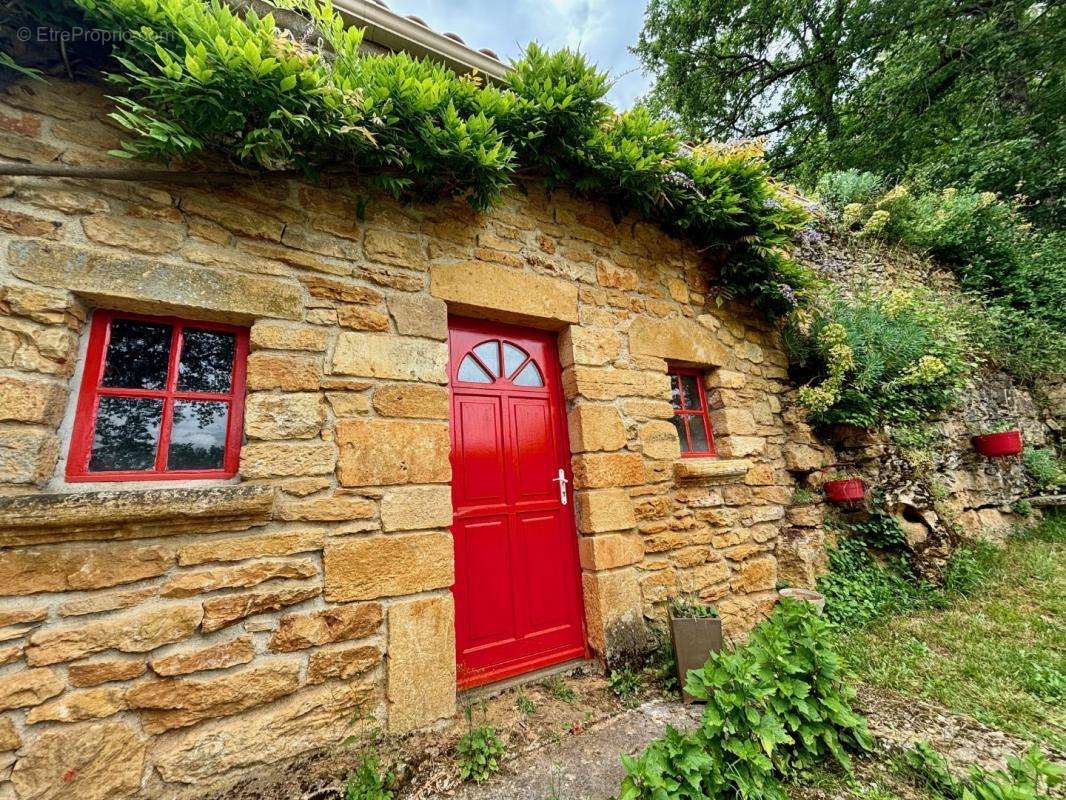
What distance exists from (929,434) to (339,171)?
5.25 metres

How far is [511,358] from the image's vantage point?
2.66 metres

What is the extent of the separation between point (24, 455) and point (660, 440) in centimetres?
312

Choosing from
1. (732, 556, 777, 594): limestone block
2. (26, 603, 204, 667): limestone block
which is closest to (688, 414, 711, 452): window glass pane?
(732, 556, 777, 594): limestone block

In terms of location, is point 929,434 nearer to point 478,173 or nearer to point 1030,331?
point 1030,331

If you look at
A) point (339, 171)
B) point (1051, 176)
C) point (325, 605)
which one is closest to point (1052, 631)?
point (325, 605)

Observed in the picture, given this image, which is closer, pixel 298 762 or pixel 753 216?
pixel 298 762

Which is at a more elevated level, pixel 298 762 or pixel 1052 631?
pixel 298 762

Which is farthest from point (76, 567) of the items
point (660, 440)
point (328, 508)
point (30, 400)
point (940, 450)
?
point (940, 450)

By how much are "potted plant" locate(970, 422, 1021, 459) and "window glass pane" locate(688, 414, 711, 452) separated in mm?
3023

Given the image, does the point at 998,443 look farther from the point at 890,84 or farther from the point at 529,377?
the point at 890,84

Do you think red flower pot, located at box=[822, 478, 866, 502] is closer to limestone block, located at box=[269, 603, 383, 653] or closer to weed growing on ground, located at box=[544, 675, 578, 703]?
weed growing on ground, located at box=[544, 675, 578, 703]

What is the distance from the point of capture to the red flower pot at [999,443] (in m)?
3.77

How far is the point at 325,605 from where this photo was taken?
5.78 ft

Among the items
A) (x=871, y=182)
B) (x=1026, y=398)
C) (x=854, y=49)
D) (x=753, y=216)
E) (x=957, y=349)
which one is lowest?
(x=1026, y=398)
